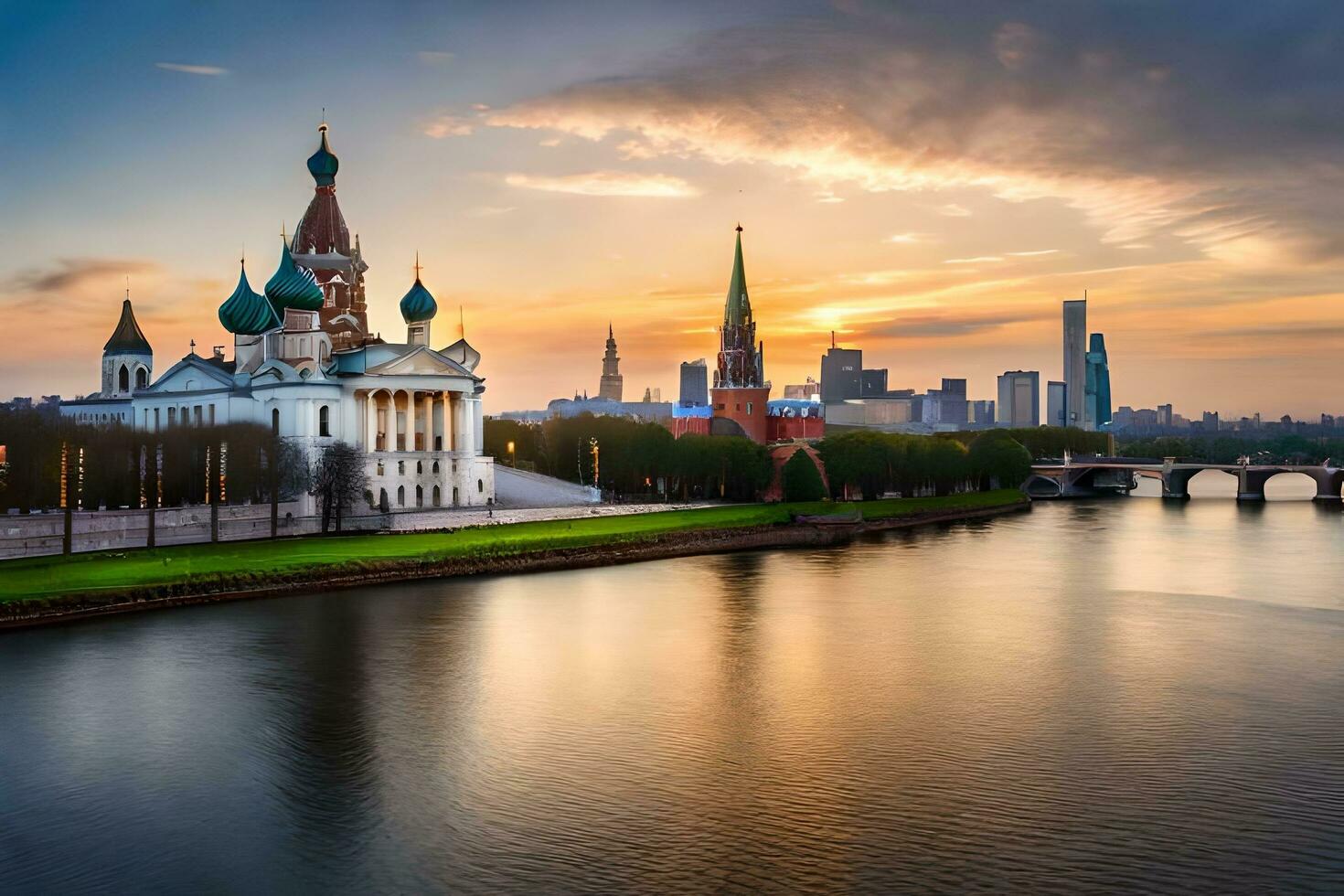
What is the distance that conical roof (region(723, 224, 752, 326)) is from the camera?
7994 centimetres

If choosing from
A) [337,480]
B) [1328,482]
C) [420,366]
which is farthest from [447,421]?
[1328,482]

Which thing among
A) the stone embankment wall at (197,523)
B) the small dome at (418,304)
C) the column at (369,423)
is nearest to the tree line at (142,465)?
the stone embankment wall at (197,523)

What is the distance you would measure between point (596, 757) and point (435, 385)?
3727 cm

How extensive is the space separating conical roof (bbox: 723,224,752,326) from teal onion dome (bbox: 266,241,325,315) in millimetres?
33614

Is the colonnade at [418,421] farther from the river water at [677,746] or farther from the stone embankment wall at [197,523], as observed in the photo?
the river water at [677,746]

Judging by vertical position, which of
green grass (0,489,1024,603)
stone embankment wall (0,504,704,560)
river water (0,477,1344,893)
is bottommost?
river water (0,477,1344,893)

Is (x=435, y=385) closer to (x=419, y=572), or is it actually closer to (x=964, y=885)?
(x=419, y=572)

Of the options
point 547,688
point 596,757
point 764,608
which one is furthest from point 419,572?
point 596,757

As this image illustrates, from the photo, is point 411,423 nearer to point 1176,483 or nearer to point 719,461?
point 719,461

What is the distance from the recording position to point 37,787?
16000mm

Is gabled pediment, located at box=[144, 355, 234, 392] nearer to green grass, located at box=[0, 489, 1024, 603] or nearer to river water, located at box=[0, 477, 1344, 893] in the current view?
green grass, located at box=[0, 489, 1024, 603]

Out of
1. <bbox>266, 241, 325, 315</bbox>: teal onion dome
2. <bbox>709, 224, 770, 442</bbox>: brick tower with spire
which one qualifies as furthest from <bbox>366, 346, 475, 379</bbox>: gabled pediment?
<bbox>709, 224, 770, 442</bbox>: brick tower with spire

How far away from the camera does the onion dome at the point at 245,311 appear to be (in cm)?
5453

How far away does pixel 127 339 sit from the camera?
65312 mm
